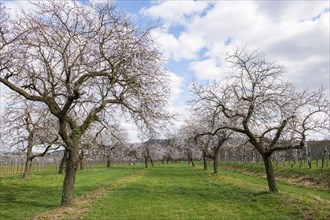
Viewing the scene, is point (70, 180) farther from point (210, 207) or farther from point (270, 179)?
point (270, 179)

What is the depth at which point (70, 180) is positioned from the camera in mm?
17578

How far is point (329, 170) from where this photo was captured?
29.5 m

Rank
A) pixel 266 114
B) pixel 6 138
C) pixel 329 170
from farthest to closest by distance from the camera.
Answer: pixel 6 138, pixel 329 170, pixel 266 114

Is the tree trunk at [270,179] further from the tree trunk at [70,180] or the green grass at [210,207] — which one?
the tree trunk at [70,180]

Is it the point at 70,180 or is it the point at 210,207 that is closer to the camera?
the point at 210,207

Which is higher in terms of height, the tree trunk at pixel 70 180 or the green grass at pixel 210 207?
the tree trunk at pixel 70 180

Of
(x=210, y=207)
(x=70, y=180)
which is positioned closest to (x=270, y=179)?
(x=210, y=207)

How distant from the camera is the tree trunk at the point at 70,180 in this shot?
1733cm

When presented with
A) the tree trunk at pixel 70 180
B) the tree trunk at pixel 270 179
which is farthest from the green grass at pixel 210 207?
the tree trunk at pixel 70 180

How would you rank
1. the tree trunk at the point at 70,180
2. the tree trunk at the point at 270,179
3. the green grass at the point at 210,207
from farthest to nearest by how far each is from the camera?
the tree trunk at the point at 270,179
the tree trunk at the point at 70,180
the green grass at the point at 210,207

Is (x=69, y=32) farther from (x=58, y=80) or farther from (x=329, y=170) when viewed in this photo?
(x=329, y=170)

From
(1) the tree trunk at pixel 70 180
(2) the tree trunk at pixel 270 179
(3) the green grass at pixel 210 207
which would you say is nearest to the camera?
(3) the green grass at pixel 210 207

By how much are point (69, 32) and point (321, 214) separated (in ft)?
42.5

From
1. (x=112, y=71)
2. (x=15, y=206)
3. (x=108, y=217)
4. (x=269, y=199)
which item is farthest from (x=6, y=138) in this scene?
(x=269, y=199)
